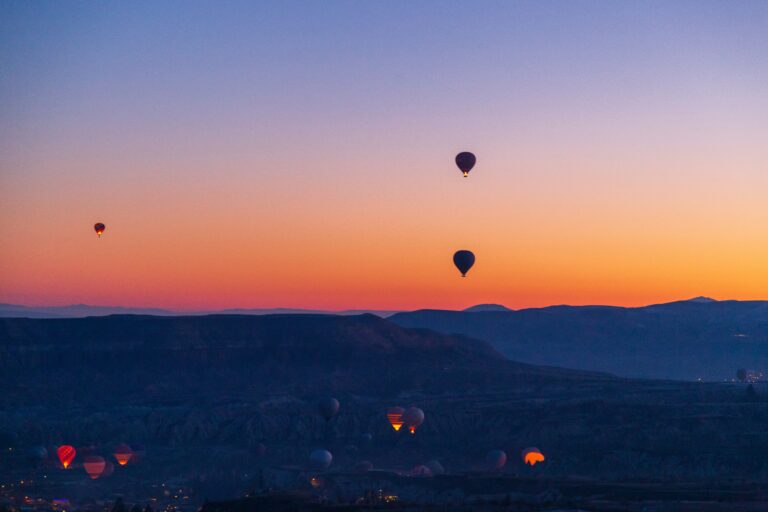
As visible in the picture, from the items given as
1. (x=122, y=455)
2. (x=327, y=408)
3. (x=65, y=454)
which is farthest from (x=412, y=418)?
(x=65, y=454)

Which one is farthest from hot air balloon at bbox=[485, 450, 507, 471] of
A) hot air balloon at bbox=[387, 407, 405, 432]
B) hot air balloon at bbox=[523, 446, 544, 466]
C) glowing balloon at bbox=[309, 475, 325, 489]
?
glowing balloon at bbox=[309, 475, 325, 489]

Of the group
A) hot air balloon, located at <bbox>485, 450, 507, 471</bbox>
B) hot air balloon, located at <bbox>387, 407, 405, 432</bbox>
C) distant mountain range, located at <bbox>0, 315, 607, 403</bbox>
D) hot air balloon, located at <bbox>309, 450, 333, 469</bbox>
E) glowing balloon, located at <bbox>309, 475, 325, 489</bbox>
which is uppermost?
distant mountain range, located at <bbox>0, 315, 607, 403</bbox>

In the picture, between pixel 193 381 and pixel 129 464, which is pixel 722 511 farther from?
pixel 193 381

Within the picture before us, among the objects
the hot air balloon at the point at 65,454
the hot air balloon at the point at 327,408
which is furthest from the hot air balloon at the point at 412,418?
the hot air balloon at the point at 65,454

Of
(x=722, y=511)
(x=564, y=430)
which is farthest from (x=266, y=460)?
(x=722, y=511)

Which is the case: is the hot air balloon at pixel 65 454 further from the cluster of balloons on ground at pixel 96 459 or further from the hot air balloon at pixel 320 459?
the hot air balloon at pixel 320 459

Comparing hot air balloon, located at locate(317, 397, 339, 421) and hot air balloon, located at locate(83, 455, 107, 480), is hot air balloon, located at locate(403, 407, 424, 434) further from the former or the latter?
hot air balloon, located at locate(83, 455, 107, 480)
